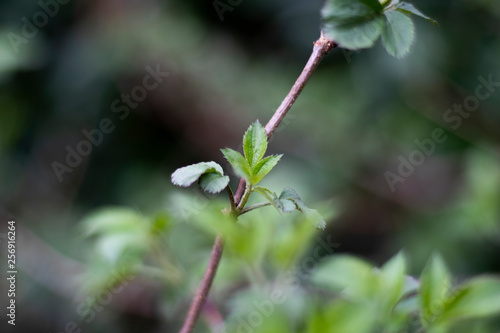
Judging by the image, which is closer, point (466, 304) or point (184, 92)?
point (466, 304)

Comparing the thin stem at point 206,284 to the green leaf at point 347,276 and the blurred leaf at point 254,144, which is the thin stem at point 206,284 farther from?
the green leaf at point 347,276

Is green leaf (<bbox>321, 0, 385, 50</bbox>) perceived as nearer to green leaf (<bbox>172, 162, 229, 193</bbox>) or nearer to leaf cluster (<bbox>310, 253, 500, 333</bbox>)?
green leaf (<bbox>172, 162, 229, 193</bbox>)

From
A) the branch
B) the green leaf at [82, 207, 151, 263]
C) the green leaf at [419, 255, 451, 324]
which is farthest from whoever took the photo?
the green leaf at [82, 207, 151, 263]

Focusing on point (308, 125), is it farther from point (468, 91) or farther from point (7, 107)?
point (7, 107)

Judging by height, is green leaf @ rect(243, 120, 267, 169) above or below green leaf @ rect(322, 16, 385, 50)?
below

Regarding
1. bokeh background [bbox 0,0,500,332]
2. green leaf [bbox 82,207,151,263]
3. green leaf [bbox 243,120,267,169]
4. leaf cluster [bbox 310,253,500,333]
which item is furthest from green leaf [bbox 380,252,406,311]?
bokeh background [bbox 0,0,500,332]

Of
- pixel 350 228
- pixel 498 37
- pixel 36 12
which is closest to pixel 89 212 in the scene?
pixel 36 12

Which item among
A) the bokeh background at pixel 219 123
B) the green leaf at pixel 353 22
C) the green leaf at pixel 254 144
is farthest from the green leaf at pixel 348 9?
the bokeh background at pixel 219 123
